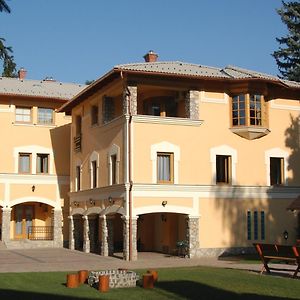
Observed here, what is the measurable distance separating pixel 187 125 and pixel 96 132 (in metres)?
A: 5.67

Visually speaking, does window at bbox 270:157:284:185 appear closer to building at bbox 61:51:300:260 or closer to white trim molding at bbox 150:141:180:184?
building at bbox 61:51:300:260

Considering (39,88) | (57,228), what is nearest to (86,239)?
(57,228)

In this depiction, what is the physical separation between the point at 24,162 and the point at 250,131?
49.1 feet

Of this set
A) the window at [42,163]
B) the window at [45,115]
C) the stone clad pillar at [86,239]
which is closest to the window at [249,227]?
the stone clad pillar at [86,239]

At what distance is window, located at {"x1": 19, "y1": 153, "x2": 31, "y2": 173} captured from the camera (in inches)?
1383

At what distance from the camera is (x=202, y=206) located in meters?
25.7

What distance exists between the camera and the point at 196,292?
46.4ft

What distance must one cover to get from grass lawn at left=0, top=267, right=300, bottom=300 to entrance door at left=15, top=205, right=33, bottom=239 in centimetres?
1779

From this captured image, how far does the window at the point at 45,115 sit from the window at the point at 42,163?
2.06m

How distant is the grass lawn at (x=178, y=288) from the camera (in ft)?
44.4

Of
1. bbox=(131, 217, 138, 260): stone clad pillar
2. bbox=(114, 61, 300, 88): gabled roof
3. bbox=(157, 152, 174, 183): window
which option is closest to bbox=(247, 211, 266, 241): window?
bbox=(157, 152, 174, 183): window

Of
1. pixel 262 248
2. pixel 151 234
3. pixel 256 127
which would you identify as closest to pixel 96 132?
pixel 151 234

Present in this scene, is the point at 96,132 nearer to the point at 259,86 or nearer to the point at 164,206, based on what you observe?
Answer: the point at 164,206

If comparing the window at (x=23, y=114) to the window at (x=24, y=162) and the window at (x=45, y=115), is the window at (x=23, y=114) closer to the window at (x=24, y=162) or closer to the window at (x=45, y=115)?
the window at (x=45, y=115)
